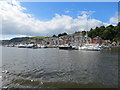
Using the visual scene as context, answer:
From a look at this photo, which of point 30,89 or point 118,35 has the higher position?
point 118,35

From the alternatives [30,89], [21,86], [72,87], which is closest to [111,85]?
[72,87]

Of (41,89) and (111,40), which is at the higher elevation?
(111,40)

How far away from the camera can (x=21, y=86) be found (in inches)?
353

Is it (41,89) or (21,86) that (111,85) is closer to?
(41,89)

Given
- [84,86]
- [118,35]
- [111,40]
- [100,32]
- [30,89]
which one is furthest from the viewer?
[100,32]

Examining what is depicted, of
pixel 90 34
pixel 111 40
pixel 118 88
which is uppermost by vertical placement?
pixel 90 34

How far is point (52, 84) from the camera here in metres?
9.38

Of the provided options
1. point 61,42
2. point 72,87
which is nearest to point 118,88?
point 72,87

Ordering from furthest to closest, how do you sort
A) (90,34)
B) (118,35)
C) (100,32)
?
(90,34) → (100,32) → (118,35)

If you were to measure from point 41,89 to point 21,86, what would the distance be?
1.79 metres

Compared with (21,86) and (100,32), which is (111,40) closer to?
(100,32)

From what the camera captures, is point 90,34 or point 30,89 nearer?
point 30,89

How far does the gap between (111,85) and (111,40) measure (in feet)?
391

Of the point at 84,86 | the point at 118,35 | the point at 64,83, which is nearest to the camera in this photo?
the point at 84,86
